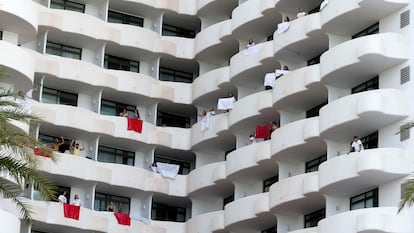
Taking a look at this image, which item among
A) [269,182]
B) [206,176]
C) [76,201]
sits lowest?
[76,201]

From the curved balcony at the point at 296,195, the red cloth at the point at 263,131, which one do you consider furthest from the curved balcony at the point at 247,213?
the red cloth at the point at 263,131

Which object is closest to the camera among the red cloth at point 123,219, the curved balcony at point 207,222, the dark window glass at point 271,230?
the dark window glass at point 271,230

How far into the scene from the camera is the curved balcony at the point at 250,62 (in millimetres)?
74750

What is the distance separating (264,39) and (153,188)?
37.0 feet

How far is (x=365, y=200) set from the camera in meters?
65.5

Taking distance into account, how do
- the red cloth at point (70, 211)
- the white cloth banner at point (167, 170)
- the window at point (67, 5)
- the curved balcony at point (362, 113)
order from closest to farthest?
the curved balcony at point (362, 113) → the red cloth at point (70, 211) → the white cloth banner at point (167, 170) → the window at point (67, 5)

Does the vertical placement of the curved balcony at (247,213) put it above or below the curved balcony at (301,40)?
below

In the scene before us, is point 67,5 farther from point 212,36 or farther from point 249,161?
point 249,161

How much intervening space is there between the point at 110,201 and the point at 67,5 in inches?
494

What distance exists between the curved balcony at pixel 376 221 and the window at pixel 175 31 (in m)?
26.6

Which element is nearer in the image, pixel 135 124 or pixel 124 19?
pixel 135 124

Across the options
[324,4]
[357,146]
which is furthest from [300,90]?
[357,146]

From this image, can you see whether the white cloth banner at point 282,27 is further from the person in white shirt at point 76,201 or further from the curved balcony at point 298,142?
the person in white shirt at point 76,201

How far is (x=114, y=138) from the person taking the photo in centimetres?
8000
